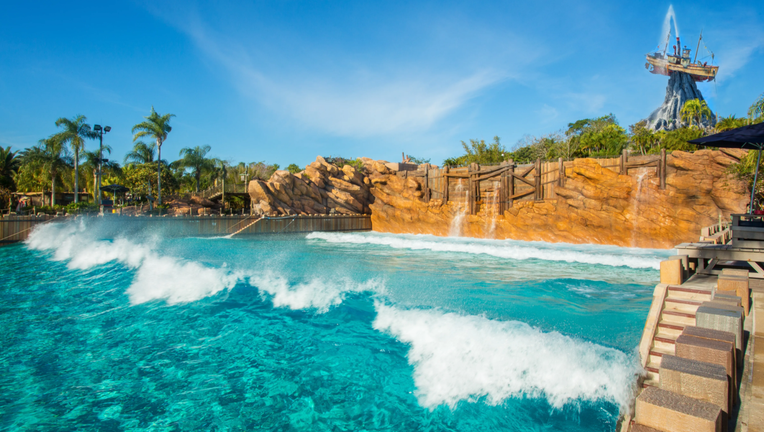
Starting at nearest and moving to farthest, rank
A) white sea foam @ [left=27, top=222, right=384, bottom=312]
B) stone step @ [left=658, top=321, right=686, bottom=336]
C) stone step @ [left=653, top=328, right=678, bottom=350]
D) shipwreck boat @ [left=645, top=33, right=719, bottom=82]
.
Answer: stone step @ [left=653, top=328, right=678, bottom=350]
stone step @ [left=658, top=321, right=686, bottom=336]
white sea foam @ [left=27, top=222, right=384, bottom=312]
shipwreck boat @ [left=645, top=33, right=719, bottom=82]

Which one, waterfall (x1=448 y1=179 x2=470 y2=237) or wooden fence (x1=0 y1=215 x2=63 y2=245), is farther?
waterfall (x1=448 y1=179 x2=470 y2=237)

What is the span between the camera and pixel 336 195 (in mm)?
37062

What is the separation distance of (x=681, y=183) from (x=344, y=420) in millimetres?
24255

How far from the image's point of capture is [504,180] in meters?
27.1

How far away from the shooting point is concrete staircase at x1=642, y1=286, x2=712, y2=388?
405 cm

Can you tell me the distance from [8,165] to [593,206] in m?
61.8

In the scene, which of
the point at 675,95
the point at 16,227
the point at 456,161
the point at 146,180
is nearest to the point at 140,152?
the point at 146,180

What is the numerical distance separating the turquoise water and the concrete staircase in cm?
24

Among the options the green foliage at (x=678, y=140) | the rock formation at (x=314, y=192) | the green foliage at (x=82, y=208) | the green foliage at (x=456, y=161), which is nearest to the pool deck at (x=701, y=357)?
the green foliage at (x=678, y=140)

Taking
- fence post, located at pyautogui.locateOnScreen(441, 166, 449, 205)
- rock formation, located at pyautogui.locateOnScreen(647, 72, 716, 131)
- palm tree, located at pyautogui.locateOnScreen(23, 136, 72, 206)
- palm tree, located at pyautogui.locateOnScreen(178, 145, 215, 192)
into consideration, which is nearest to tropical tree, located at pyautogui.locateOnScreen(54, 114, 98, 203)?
palm tree, located at pyautogui.locateOnScreen(23, 136, 72, 206)

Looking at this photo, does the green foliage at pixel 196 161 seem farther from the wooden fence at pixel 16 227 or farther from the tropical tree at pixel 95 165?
the wooden fence at pixel 16 227

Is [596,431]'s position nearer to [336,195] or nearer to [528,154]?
[336,195]

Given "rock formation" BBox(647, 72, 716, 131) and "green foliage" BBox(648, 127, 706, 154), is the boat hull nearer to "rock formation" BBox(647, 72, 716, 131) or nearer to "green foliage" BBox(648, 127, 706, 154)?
"rock formation" BBox(647, 72, 716, 131)

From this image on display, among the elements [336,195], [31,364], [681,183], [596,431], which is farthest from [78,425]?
[336,195]
